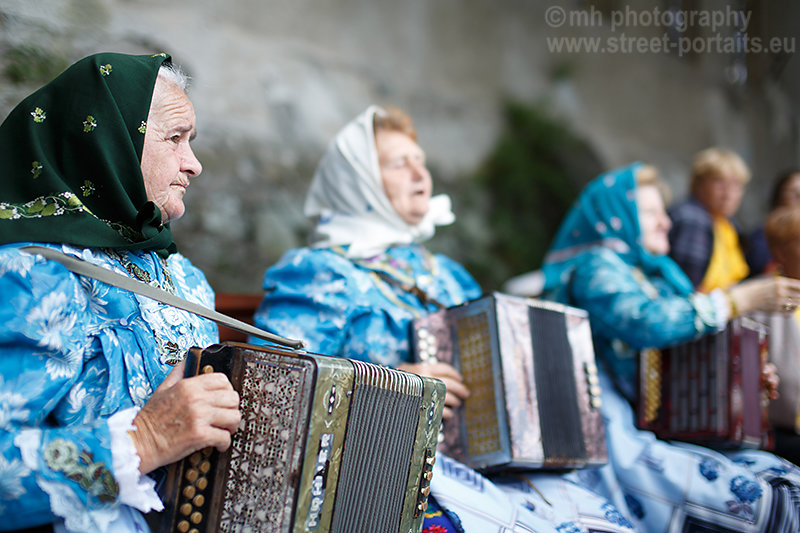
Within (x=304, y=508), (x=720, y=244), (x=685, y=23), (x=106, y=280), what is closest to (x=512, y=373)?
(x=304, y=508)

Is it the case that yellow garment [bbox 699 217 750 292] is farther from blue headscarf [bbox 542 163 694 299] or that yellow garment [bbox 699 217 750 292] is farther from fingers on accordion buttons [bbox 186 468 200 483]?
fingers on accordion buttons [bbox 186 468 200 483]

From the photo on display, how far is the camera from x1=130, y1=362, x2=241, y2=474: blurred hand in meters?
1.45

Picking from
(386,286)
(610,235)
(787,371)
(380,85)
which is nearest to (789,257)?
(787,371)

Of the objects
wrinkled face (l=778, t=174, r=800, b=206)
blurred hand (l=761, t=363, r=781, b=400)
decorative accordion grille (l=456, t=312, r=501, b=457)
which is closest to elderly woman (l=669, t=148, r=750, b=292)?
wrinkled face (l=778, t=174, r=800, b=206)

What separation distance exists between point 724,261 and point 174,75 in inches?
166

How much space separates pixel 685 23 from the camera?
31.0ft

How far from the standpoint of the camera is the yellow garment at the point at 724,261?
4820 mm

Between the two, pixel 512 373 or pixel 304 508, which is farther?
pixel 512 373

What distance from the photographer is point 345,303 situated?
8.43 ft

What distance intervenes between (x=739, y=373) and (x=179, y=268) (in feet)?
7.82

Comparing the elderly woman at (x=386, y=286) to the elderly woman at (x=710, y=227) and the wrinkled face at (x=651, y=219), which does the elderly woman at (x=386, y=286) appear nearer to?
the wrinkled face at (x=651, y=219)

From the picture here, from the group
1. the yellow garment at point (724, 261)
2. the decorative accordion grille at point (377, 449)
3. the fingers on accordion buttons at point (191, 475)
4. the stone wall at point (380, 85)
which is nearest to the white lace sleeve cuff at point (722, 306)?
the yellow garment at point (724, 261)

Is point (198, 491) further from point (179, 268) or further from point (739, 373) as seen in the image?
point (739, 373)

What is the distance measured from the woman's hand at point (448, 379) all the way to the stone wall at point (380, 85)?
2615 mm
